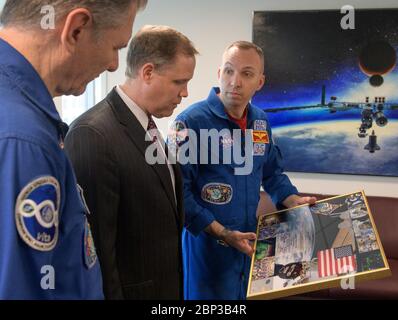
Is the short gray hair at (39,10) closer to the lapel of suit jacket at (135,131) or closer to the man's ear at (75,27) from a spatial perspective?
the man's ear at (75,27)

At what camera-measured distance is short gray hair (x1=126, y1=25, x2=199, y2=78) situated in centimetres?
Answer: 129

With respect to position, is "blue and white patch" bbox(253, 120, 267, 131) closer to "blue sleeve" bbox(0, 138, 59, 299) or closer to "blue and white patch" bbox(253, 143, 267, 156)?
"blue and white patch" bbox(253, 143, 267, 156)

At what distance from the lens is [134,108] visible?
125 cm

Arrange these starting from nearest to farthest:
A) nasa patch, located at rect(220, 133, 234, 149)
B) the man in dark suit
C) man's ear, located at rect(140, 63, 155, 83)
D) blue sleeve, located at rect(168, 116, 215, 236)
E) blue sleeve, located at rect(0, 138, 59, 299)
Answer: blue sleeve, located at rect(0, 138, 59, 299) → the man in dark suit → man's ear, located at rect(140, 63, 155, 83) → blue sleeve, located at rect(168, 116, 215, 236) → nasa patch, located at rect(220, 133, 234, 149)

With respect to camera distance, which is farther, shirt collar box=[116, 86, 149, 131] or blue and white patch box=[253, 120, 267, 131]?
blue and white patch box=[253, 120, 267, 131]

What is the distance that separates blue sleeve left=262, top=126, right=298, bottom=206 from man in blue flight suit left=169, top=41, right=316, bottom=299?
0.05 m

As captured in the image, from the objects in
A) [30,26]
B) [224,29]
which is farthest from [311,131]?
[30,26]

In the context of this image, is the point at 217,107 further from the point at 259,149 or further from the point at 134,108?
the point at 134,108

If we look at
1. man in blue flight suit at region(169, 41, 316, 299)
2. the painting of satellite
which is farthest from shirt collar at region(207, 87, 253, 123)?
the painting of satellite

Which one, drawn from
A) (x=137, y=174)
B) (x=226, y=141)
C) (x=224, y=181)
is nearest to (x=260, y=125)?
(x=226, y=141)

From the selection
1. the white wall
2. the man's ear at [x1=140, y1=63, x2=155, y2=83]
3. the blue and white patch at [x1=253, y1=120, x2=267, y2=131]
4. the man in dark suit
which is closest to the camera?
the man in dark suit

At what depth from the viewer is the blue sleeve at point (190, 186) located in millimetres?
1615

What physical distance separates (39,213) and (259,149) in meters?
1.35

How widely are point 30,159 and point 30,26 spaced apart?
23 centimetres
